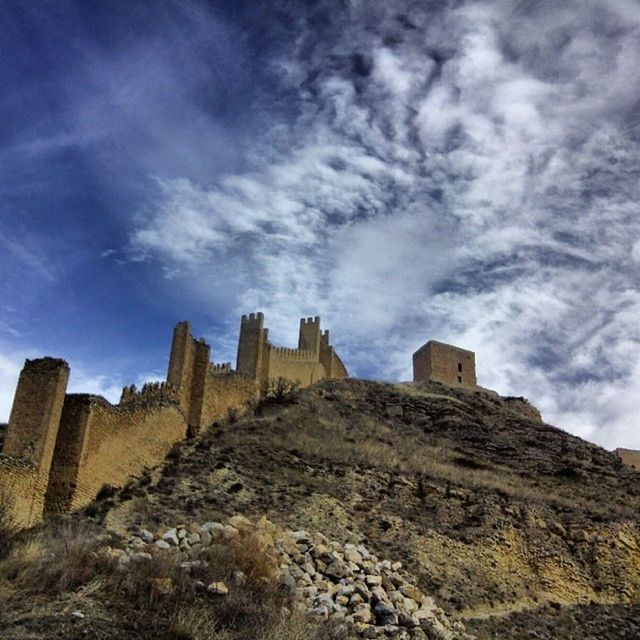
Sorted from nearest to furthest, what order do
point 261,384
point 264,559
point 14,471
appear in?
point 264,559 < point 14,471 < point 261,384

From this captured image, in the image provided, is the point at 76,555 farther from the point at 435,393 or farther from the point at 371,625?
the point at 435,393

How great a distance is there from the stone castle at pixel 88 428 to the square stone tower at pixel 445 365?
23.0 meters

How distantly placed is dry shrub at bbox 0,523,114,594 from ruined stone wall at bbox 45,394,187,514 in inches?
153

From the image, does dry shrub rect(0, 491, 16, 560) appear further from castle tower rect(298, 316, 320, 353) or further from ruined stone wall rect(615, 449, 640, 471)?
ruined stone wall rect(615, 449, 640, 471)

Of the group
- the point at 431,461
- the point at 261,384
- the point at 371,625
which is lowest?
the point at 371,625

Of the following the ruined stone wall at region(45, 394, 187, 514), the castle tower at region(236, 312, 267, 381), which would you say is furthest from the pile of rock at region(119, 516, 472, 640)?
the castle tower at region(236, 312, 267, 381)

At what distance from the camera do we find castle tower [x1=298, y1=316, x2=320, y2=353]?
39.6 m

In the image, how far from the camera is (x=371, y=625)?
1212cm

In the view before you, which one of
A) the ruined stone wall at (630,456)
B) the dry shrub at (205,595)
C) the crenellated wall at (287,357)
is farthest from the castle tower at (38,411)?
the ruined stone wall at (630,456)

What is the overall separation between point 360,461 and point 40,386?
10.4 m

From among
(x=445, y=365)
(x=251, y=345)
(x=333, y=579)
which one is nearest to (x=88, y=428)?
(x=333, y=579)

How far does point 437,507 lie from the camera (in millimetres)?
20234

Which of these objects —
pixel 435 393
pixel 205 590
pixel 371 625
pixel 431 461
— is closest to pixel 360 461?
pixel 431 461

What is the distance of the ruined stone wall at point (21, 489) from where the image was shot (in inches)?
526
